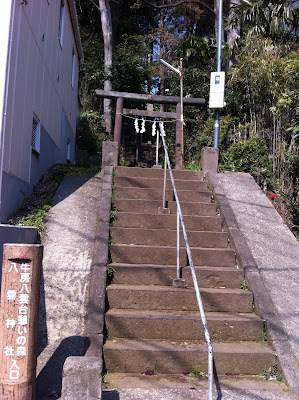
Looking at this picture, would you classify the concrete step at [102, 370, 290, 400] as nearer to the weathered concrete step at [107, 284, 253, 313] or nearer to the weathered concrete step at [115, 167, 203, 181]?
the weathered concrete step at [107, 284, 253, 313]

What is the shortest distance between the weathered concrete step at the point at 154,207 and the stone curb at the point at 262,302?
0.24m

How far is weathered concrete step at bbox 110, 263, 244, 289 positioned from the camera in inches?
201

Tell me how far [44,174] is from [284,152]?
5.59 m

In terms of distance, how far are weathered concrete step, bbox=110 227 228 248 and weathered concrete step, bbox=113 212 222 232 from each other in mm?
291

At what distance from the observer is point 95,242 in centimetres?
544

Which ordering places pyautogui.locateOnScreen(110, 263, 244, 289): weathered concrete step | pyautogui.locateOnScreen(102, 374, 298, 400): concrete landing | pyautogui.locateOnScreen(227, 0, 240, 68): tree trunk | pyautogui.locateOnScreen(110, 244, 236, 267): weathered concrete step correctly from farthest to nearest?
1. pyautogui.locateOnScreen(227, 0, 240, 68): tree trunk
2. pyautogui.locateOnScreen(110, 244, 236, 267): weathered concrete step
3. pyautogui.locateOnScreen(110, 263, 244, 289): weathered concrete step
4. pyautogui.locateOnScreen(102, 374, 298, 400): concrete landing

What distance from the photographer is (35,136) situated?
26.0 feet

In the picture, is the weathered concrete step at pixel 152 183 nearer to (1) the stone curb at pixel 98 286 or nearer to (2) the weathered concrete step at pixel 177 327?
(1) the stone curb at pixel 98 286

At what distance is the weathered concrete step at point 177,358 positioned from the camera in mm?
4098

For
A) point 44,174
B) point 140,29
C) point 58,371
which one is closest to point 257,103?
point 44,174

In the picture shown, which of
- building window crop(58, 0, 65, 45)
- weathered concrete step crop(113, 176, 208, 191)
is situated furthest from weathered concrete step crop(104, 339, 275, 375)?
building window crop(58, 0, 65, 45)

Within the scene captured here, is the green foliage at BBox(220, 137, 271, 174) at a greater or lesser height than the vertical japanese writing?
greater

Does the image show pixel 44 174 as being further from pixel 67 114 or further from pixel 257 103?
pixel 257 103

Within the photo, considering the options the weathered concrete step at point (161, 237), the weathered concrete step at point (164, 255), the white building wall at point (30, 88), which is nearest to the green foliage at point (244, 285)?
the weathered concrete step at point (164, 255)
